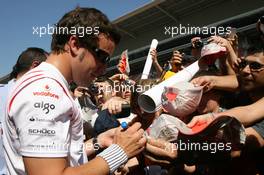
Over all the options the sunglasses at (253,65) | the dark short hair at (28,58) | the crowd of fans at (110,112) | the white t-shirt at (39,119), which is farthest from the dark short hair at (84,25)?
the dark short hair at (28,58)

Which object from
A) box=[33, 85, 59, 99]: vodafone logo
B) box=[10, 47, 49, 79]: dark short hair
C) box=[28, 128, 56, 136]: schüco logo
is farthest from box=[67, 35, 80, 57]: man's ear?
box=[10, 47, 49, 79]: dark short hair

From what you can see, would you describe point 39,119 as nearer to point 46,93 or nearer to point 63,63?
point 46,93

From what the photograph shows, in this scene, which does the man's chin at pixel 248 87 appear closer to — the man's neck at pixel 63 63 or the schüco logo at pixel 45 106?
the man's neck at pixel 63 63

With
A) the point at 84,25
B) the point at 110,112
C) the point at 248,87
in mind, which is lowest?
the point at 110,112

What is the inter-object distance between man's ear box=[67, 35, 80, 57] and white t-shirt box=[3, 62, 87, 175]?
15 cm

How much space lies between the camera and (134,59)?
480 inches

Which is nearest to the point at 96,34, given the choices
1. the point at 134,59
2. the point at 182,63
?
the point at 182,63

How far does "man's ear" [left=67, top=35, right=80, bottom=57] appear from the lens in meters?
1.98

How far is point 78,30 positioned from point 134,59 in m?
10.2

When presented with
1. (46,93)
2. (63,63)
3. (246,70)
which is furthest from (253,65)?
(46,93)

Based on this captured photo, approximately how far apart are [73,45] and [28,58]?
7.31 ft

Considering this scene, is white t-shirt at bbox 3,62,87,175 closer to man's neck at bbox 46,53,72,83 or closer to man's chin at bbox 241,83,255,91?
man's neck at bbox 46,53,72,83

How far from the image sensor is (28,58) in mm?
4047

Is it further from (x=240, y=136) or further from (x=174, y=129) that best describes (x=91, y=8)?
(x=240, y=136)
